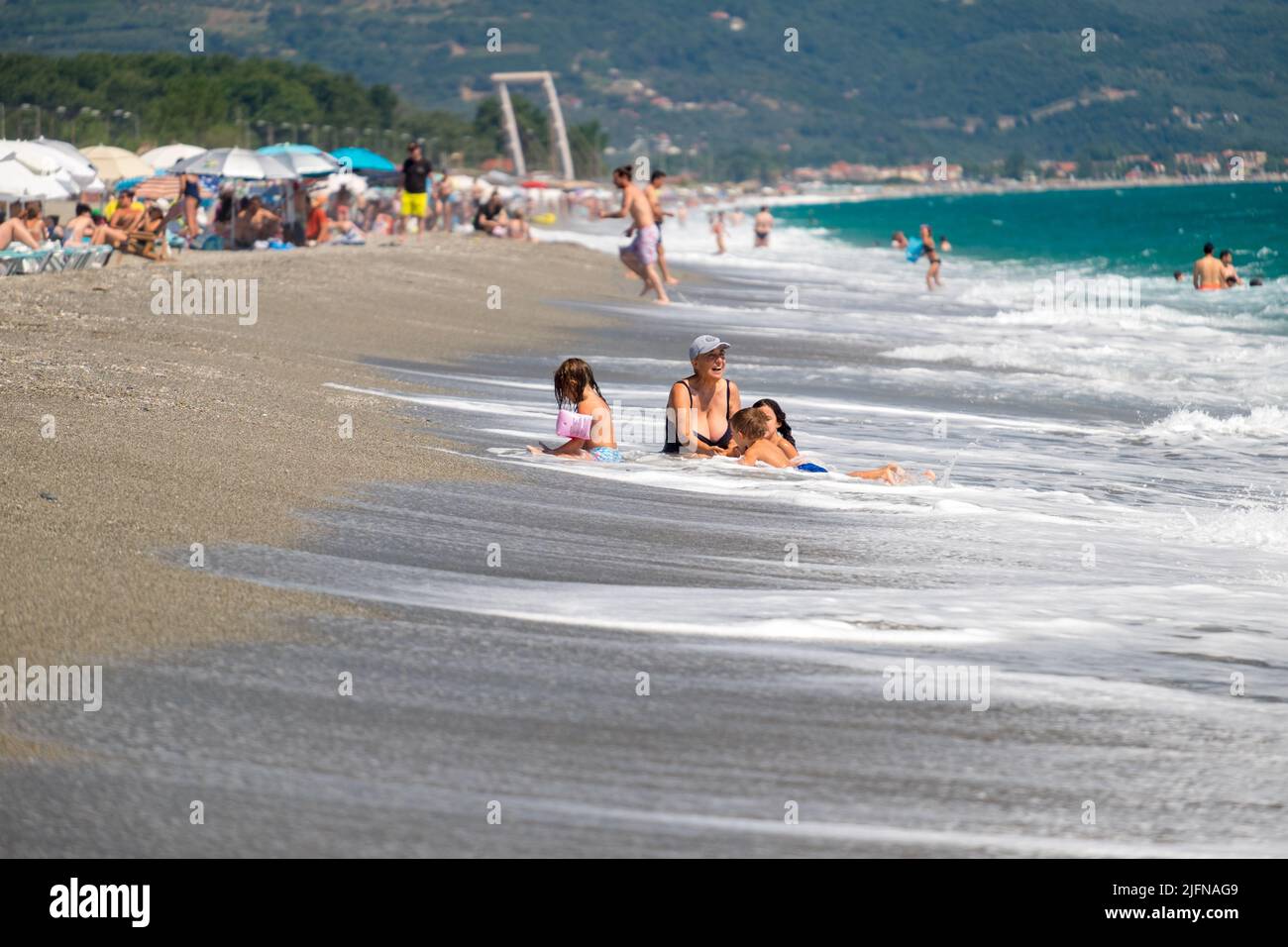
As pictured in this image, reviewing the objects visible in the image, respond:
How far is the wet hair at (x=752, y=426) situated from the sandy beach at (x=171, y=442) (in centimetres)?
155

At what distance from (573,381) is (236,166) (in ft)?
59.6

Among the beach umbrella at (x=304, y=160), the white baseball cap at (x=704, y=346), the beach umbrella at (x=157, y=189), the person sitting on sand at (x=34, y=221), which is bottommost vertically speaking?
the white baseball cap at (x=704, y=346)

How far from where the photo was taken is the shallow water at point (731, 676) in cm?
381

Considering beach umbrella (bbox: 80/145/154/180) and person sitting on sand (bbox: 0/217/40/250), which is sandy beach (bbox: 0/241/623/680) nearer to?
person sitting on sand (bbox: 0/217/40/250)

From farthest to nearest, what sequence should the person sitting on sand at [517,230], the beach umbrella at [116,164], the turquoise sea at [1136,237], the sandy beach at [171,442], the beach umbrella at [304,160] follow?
the turquoise sea at [1136,237] < the beach umbrella at [116,164] < the person sitting on sand at [517,230] < the beach umbrella at [304,160] < the sandy beach at [171,442]

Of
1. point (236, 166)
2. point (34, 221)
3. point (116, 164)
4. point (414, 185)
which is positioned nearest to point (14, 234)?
point (34, 221)

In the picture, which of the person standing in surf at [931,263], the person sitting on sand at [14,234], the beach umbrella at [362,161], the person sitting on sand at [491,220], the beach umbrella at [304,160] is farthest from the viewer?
the person sitting on sand at [491,220]

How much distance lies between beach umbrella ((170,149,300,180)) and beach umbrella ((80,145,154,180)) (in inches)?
355

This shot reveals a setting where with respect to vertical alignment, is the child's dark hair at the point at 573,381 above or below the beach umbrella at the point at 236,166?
below

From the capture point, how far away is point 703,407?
30.7 ft

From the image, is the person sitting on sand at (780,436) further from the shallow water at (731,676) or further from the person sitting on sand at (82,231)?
the person sitting on sand at (82,231)

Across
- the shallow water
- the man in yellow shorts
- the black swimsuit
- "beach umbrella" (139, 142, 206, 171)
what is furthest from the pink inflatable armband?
"beach umbrella" (139, 142, 206, 171)

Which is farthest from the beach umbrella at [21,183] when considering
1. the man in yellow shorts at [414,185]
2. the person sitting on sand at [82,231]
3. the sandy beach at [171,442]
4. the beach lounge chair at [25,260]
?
the man in yellow shorts at [414,185]

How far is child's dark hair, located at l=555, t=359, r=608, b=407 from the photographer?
29.5ft
